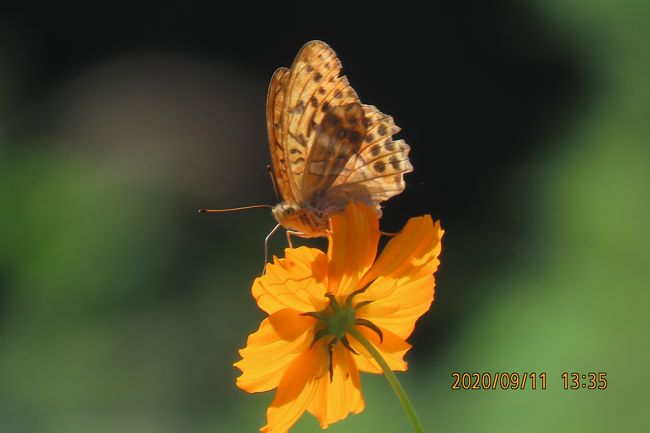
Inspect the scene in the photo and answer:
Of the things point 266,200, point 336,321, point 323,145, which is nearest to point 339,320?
point 336,321

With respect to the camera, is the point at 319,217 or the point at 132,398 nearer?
the point at 319,217

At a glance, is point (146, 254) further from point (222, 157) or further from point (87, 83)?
point (87, 83)

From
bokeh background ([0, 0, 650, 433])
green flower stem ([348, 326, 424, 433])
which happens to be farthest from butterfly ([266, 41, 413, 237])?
bokeh background ([0, 0, 650, 433])

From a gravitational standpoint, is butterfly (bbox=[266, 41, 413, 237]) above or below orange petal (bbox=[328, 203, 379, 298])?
above

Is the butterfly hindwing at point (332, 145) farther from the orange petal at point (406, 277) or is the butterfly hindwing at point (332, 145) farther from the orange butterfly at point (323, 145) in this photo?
the orange petal at point (406, 277)

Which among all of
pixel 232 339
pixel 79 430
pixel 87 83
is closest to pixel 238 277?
pixel 232 339
